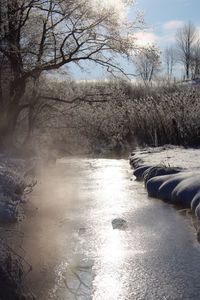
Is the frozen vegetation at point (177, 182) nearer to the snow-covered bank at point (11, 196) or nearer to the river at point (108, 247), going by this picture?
the river at point (108, 247)

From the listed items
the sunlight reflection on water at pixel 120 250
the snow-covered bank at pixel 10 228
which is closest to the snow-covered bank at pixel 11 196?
the snow-covered bank at pixel 10 228

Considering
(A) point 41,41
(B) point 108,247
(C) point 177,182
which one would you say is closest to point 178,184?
(C) point 177,182

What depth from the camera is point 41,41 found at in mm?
16328

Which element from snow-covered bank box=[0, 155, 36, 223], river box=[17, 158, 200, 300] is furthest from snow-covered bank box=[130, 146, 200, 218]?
snow-covered bank box=[0, 155, 36, 223]

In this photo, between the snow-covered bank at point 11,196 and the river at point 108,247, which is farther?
the snow-covered bank at point 11,196

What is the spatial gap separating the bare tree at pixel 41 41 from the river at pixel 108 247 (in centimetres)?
653

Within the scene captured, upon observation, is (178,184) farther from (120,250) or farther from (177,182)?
(120,250)

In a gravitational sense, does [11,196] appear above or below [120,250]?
above

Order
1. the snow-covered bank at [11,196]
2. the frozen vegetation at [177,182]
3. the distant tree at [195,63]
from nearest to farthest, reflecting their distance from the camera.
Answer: the snow-covered bank at [11,196] < the frozen vegetation at [177,182] < the distant tree at [195,63]

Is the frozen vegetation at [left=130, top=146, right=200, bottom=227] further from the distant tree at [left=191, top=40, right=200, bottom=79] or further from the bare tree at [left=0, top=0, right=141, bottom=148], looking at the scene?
the distant tree at [left=191, top=40, right=200, bottom=79]

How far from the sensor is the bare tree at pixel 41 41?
15.8 meters

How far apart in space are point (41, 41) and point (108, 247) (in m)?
11.1

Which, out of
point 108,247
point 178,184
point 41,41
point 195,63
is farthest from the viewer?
point 195,63

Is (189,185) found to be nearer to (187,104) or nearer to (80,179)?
(80,179)
